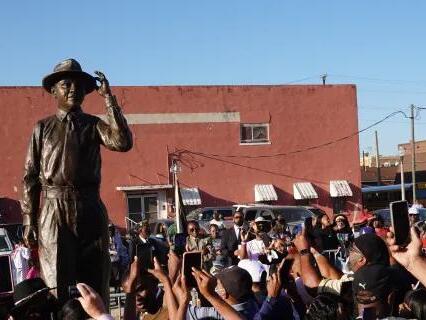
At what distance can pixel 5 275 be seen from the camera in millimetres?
13477

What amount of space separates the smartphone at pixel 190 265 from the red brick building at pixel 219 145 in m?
30.0

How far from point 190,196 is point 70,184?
2996cm

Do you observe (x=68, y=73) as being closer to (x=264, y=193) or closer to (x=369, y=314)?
(x=369, y=314)

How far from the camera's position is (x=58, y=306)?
4391 mm

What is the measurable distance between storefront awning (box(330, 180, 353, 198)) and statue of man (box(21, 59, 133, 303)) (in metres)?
32.9

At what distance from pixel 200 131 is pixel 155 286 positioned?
104 feet

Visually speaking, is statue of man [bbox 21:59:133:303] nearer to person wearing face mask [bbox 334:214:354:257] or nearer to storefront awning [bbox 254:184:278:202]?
person wearing face mask [bbox 334:214:354:257]

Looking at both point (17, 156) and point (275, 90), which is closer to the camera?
point (17, 156)

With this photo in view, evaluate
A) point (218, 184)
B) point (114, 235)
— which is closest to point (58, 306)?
point (114, 235)

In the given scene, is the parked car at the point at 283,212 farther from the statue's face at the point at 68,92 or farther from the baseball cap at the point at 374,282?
the baseball cap at the point at 374,282

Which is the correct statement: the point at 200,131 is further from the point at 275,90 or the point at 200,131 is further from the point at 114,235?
the point at 114,235

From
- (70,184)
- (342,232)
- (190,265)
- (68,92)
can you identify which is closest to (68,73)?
(68,92)

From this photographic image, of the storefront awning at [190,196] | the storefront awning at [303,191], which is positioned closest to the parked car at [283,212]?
the storefront awning at [190,196]

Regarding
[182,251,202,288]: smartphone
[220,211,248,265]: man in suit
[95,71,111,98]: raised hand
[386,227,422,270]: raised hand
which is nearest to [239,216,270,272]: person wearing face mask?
[220,211,248,265]: man in suit
